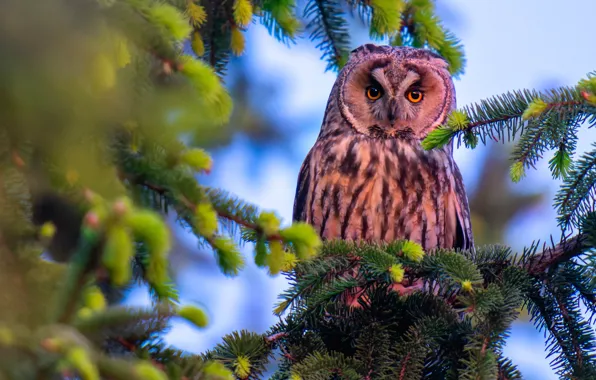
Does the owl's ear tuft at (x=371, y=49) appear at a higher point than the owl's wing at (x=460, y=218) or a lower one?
higher

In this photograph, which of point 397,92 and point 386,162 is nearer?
point 386,162

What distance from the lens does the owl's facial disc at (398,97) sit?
380 cm

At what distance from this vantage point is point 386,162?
11.6 ft

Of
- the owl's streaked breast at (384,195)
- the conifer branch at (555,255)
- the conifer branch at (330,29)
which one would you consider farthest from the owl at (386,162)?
the conifer branch at (555,255)

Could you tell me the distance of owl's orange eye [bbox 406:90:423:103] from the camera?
3.91 meters

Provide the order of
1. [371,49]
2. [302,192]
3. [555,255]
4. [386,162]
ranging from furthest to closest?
[371,49] < [302,192] < [386,162] < [555,255]

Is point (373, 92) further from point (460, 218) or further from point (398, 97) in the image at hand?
point (460, 218)

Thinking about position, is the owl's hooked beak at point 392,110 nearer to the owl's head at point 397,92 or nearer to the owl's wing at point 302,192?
the owl's head at point 397,92

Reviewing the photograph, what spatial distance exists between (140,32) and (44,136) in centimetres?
30

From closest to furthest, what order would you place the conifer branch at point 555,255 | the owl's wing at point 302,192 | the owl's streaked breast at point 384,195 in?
the conifer branch at point 555,255
the owl's streaked breast at point 384,195
the owl's wing at point 302,192

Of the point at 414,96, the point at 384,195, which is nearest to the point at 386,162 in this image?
the point at 384,195

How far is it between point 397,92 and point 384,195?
0.70 meters

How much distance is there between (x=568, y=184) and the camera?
208 cm

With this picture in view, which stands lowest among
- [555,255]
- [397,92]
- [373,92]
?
[555,255]
